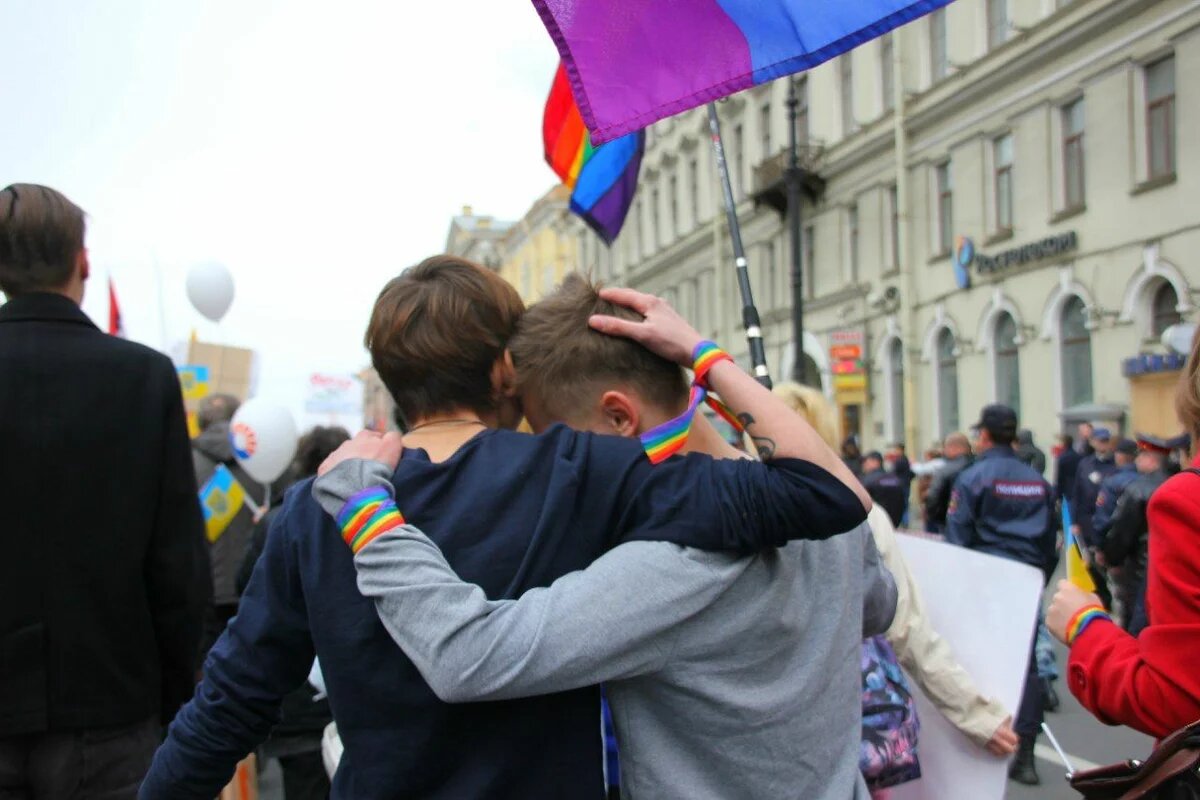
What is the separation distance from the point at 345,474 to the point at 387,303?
0.29 m

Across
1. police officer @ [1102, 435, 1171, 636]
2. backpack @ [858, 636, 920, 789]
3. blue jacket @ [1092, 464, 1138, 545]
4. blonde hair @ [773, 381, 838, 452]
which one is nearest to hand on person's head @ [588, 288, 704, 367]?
backpack @ [858, 636, 920, 789]

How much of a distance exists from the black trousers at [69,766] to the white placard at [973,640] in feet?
5.87

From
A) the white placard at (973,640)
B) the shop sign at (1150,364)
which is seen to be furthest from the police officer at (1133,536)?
the shop sign at (1150,364)

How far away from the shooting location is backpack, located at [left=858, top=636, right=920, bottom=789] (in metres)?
2.18

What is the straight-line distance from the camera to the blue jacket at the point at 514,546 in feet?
4.58

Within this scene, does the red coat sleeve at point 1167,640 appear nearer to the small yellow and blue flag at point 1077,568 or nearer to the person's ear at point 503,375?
the small yellow and blue flag at point 1077,568

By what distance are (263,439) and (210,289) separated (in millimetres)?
5804

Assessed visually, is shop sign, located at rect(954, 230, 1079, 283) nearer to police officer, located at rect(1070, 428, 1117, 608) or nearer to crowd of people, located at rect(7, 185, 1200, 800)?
police officer, located at rect(1070, 428, 1117, 608)

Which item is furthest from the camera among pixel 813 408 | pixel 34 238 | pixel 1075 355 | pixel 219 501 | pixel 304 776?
pixel 1075 355

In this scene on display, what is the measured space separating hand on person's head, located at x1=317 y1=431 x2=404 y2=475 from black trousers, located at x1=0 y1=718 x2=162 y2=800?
1248mm

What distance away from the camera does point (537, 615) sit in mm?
1334

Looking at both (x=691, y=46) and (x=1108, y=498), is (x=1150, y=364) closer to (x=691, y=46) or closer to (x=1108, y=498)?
(x=1108, y=498)

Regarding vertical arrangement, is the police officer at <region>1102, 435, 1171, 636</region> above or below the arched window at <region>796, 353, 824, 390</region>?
below

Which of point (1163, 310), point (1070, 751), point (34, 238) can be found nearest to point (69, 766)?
point (34, 238)
